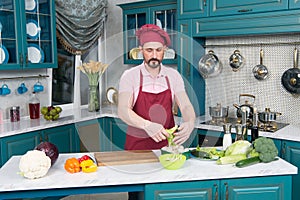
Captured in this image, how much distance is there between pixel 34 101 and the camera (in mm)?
3523

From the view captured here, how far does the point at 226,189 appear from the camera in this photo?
1.76m

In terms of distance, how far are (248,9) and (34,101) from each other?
2269mm

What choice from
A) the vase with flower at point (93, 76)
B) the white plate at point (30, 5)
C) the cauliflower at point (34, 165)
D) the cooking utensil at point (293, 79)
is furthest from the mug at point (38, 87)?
the cooking utensil at point (293, 79)

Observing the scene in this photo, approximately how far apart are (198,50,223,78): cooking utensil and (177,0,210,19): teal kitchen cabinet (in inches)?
17.1

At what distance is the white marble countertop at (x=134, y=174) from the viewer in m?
1.66

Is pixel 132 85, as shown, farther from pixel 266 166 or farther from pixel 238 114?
pixel 238 114

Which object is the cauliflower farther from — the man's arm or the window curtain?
the window curtain

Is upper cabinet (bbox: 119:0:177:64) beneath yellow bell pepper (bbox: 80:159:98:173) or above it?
above

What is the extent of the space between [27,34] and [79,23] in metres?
0.73

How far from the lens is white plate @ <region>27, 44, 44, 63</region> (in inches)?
131

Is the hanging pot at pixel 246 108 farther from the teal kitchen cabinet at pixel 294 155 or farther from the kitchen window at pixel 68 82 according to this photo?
the kitchen window at pixel 68 82

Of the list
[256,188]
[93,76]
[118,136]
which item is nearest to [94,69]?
[93,76]

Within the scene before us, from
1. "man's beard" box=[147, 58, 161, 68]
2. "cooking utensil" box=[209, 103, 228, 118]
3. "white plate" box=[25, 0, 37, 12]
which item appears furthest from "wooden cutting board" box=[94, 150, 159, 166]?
"white plate" box=[25, 0, 37, 12]

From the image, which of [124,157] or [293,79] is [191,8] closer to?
[293,79]
